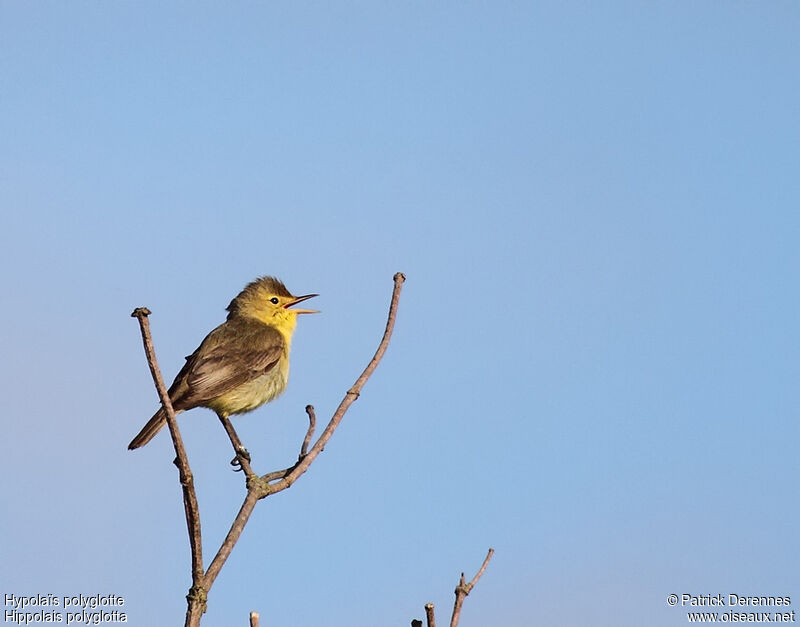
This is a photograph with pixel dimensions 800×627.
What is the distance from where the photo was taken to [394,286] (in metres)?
5.72

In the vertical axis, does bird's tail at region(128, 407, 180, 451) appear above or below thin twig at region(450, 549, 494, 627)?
above

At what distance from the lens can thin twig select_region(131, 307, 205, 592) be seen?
14.7ft

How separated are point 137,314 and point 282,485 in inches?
62.7

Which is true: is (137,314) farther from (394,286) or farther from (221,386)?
(221,386)

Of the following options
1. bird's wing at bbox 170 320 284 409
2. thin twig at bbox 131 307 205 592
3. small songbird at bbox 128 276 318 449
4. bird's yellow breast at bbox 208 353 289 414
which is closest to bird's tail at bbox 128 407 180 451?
small songbird at bbox 128 276 318 449

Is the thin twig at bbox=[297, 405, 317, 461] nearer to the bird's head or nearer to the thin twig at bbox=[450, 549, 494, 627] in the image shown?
the thin twig at bbox=[450, 549, 494, 627]

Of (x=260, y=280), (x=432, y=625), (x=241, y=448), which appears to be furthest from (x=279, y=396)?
(x=432, y=625)

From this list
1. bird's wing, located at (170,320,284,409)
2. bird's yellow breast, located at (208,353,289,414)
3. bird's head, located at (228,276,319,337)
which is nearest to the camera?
bird's wing, located at (170,320,284,409)

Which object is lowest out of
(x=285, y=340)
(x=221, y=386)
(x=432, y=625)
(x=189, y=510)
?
(x=432, y=625)

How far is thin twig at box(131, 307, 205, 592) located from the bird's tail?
4.10 meters

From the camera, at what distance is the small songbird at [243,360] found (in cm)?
1001

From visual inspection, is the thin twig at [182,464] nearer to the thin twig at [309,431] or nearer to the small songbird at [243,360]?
the thin twig at [309,431]

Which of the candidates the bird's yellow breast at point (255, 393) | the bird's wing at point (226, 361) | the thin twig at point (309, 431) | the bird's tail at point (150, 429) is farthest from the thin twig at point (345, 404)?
the bird's yellow breast at point (255, 393)

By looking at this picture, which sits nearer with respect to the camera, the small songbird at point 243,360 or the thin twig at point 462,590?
the thin twig at point 462,590
